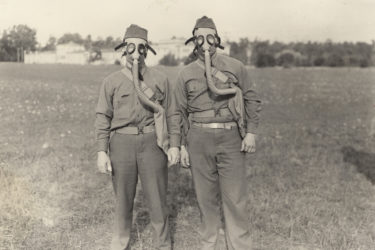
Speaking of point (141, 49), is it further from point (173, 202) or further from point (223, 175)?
point (173, 202)

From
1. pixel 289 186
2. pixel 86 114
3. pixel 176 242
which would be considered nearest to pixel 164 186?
pixel 176 242

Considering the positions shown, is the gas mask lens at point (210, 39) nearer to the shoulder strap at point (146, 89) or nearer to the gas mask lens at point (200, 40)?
the gas mask lens at point (200, 40)

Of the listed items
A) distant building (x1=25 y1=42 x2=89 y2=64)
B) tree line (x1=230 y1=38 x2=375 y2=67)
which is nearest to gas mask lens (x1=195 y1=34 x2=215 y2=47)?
distant building (x1=25 y1=42 x2=89 y2=64)

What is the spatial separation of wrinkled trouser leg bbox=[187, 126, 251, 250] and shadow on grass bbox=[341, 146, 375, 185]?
153 inches

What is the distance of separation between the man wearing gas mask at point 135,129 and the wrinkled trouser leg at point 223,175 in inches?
12.5

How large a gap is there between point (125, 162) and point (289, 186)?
354cm

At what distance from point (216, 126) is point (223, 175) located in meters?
0.51

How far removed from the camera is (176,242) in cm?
443

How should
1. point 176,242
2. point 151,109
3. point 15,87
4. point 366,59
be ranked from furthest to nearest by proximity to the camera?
point 366,59 → point 15,87 → point 176,242 → point 151,109

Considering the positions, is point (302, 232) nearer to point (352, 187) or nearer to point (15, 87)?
point (352, 187)

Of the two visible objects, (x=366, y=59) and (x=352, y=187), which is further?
(x=366, y=59)

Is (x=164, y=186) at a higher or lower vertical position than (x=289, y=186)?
higher

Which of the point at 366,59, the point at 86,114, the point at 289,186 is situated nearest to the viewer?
the point at 289,186

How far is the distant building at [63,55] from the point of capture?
87.2ft
